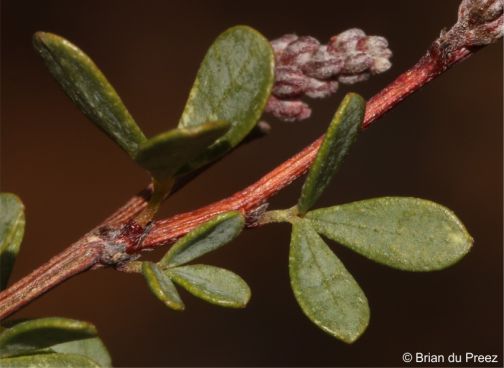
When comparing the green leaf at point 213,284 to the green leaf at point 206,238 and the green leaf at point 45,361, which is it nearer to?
the green leaf at point 206,238

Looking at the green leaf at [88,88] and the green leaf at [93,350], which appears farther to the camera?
the green leaf at [93,350]

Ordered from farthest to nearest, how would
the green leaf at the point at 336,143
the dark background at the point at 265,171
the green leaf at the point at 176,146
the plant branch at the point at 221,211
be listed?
the dark background at the point at 265,171 < the plant branch at the point at 221,211 < the green leaf at the point at 336,143 < the green leaf at the point at 176,146

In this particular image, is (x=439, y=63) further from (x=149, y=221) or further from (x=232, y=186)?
(x=232, y=186)

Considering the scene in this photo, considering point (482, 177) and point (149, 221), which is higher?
point (149, 221)

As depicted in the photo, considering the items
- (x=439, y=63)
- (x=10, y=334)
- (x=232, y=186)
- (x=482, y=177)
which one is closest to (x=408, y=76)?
(x=439, y=63)

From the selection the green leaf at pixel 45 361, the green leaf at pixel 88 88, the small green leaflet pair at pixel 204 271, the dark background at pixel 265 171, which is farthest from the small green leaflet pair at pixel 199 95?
the dark background at pixel 265 171

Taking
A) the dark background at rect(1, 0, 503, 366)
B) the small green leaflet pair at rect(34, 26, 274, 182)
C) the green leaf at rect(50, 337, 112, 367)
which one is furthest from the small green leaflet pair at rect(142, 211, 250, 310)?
the dark background at rect(1, 0, 503, 366)

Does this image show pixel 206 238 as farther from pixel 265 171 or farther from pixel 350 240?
pixel 265 171

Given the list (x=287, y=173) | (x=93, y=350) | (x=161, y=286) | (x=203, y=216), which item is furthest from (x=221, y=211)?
(x=93, y=350)
